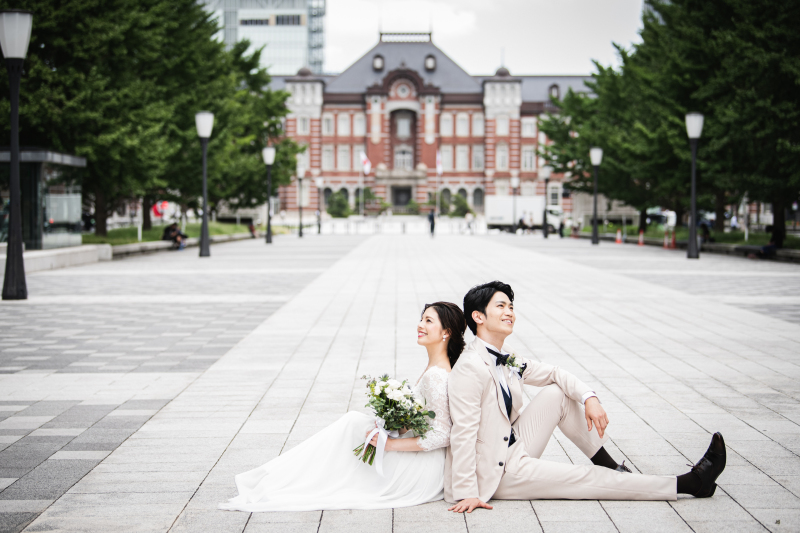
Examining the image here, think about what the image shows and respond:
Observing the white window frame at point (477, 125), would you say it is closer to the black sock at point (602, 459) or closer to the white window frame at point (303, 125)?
the white window frame at point (303, 125)

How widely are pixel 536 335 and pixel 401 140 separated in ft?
259

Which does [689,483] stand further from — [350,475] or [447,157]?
[447,157]

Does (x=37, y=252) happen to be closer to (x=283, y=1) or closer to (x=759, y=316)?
(x=759, y=316)

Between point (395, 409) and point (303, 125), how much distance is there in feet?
276

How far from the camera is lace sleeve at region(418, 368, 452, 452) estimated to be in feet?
13.0

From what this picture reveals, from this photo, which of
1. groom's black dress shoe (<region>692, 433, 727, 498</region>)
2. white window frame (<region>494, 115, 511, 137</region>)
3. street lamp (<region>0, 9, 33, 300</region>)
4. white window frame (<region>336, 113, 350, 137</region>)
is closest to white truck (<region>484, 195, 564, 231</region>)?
white window frame (<region>494, 115, 511, 137</region>)

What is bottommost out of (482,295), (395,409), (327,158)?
(395,409)

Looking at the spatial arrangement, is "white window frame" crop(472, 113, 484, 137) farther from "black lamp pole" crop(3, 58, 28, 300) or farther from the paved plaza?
"black lamp pole" crop(3, 58, 28, 300)

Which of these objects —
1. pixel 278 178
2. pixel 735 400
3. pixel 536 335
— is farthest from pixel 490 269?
pixel 278 178

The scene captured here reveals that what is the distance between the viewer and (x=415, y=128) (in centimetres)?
8656

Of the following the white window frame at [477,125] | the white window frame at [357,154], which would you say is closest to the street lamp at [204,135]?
the white window frame at [357,154]

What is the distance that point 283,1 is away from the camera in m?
137

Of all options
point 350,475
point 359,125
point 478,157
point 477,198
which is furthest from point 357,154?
point 350,475

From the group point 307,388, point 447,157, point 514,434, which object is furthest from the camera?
point 447,157
